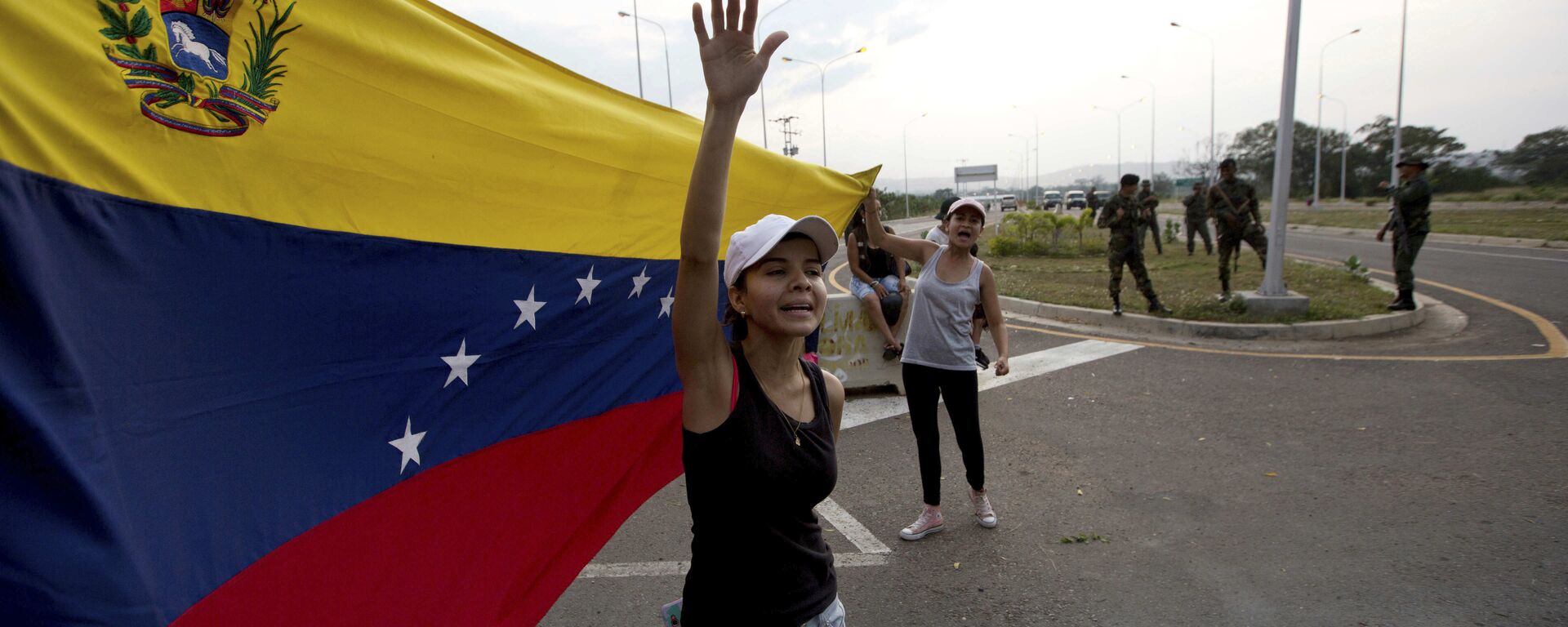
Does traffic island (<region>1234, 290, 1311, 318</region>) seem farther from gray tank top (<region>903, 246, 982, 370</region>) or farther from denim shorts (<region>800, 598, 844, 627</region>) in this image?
denim shorts (<region>800, 598, 844, 627</region>)

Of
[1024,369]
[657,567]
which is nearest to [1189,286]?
[1024,369]

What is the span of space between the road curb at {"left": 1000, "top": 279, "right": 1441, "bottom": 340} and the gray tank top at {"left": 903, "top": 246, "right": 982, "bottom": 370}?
20.8 feet

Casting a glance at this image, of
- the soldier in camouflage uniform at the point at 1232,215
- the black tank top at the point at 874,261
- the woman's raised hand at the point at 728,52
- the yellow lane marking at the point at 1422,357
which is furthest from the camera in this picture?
the soldier in camouflage uniform at the point at 1232,215

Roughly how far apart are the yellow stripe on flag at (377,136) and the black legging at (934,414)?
2.01 metres

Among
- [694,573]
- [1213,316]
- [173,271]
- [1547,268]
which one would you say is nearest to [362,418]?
[173,271]

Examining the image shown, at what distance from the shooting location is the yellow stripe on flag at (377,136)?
137 cm

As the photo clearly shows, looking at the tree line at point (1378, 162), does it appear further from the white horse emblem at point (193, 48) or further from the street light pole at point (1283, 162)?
the white horse emblem at point (193, 48)

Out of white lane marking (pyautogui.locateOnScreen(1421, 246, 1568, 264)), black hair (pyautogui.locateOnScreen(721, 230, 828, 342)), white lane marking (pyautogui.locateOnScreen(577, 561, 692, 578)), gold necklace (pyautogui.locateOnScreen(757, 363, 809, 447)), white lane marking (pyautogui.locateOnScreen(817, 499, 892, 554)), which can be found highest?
black hair (pyautogui.locateOnScreen(721, 230, 828, 342))

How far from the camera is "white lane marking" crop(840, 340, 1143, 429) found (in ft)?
22.2

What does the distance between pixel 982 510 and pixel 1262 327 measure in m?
6.54

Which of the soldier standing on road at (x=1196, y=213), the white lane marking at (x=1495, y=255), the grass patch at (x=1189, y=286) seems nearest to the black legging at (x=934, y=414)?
the grass patch at (x=1189, y=286)

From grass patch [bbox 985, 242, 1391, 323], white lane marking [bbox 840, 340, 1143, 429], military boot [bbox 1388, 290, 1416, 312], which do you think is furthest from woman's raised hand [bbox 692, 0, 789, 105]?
military boot [bbox 1388, 290, 1416, 312]

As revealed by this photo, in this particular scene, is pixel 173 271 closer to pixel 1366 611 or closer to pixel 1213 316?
pixel 1366 611

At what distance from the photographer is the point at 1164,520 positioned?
14.7 ft
